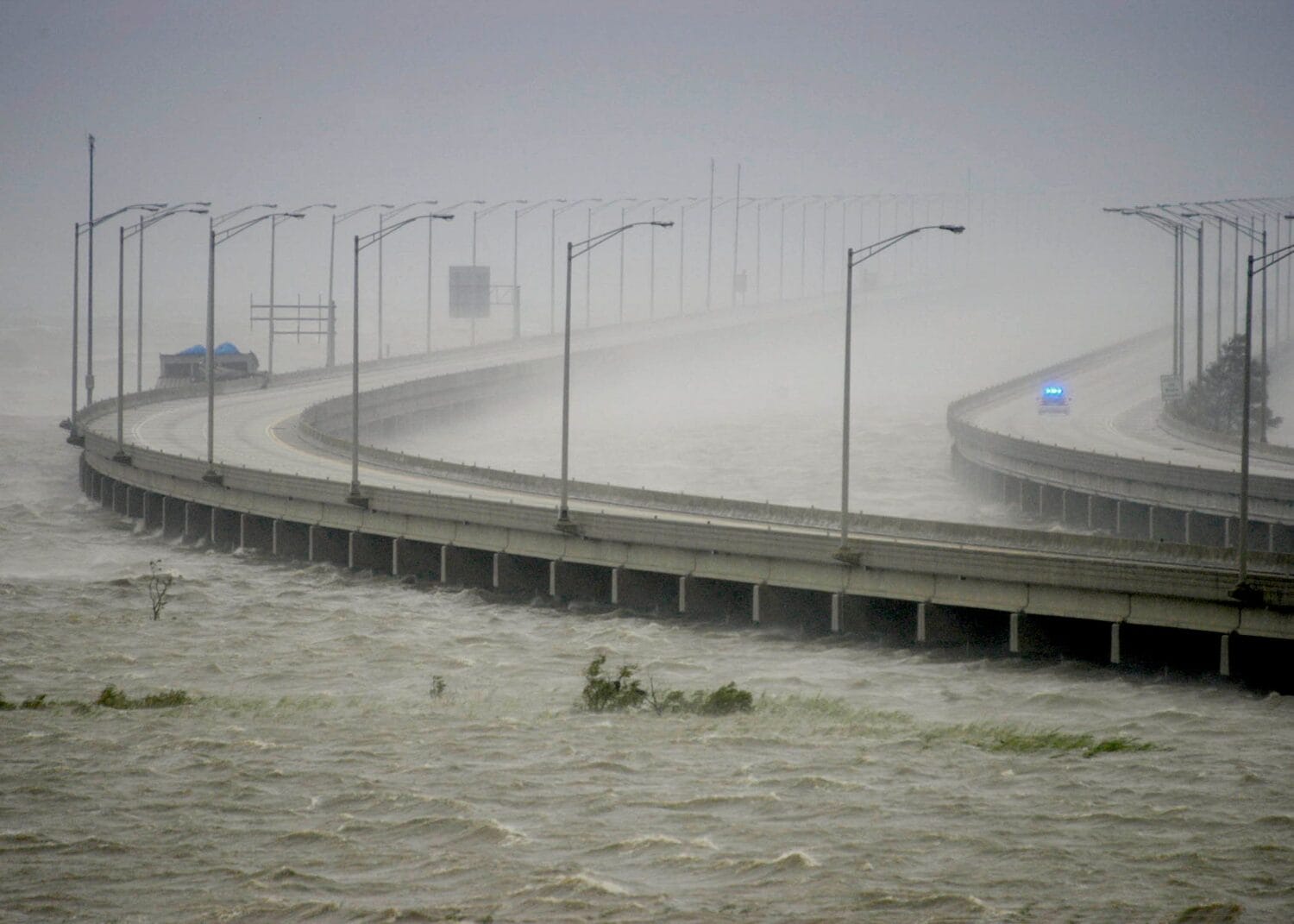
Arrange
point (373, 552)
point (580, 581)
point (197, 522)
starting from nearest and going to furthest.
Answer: point (580, 581) → point (373, 552) → point (197, 522)

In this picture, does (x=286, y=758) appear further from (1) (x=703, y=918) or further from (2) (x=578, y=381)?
(2) (x=578, y=381)

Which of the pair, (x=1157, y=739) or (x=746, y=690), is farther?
(x=746, y=690)

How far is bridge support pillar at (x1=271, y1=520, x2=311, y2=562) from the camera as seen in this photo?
69125mm

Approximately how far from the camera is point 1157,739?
3825 centimetres

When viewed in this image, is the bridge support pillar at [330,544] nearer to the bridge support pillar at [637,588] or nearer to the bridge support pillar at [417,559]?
the bridge support pillar at [417,559]

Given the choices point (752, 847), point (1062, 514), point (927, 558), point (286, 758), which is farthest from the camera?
point (1062, 514)

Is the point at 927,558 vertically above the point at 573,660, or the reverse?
the point at 927,558

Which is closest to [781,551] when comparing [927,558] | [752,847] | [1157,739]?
[927,558]

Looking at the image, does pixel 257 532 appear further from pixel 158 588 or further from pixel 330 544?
pixel 158 588

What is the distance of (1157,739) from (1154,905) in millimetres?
11087

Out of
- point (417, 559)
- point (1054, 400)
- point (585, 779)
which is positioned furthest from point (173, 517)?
point (1054, 400)

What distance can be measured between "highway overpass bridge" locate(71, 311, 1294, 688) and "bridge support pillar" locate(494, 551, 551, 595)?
0.06 meters

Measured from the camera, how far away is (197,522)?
249 ft

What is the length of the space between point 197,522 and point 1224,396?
70114 millimetres
